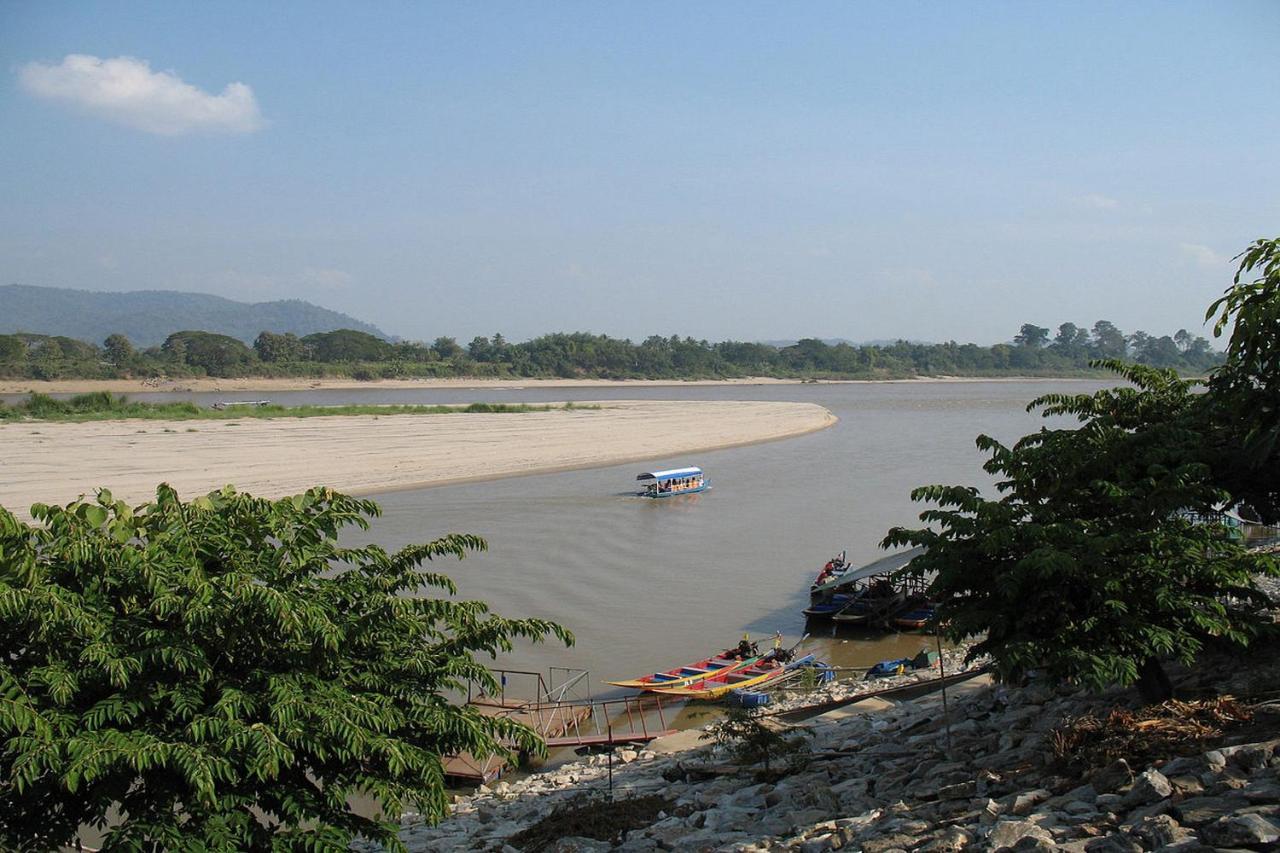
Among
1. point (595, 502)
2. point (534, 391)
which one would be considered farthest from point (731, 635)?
point (534, 391)

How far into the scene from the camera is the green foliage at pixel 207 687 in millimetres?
7730

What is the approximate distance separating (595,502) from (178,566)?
3731cm

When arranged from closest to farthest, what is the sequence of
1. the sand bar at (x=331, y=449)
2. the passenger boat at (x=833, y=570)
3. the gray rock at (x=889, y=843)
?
the gray rock at (x=889, y=843)
the passenger boat at (x=833, y=570)
the sand bar at (x=331, y=449)

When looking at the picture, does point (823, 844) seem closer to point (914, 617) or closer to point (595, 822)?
point (595, 822)

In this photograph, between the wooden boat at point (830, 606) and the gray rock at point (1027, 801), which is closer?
the gray rock at point (1027, 801)

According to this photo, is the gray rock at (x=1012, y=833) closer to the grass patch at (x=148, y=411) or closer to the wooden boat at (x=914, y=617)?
the wooden boat at (x=914, y=617)

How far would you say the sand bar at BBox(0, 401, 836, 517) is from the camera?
145ft

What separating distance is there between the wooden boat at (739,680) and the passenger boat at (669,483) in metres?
25.8

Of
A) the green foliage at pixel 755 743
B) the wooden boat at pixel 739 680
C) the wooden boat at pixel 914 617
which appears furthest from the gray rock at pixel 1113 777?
the wooden boat at pixel 914 617

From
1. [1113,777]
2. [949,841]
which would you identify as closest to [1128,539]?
[1113,777]

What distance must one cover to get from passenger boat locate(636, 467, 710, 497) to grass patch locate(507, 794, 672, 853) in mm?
35252

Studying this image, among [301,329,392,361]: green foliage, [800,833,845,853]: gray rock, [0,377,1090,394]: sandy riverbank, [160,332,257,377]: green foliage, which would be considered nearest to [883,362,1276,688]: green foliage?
[800,833,845,853]: gray rock

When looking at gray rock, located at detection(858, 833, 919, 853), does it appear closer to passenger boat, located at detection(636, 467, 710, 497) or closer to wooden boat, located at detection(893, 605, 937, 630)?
wooden boat, located at detection(893, 605, 937, 630)

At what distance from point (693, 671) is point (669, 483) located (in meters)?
27.4
